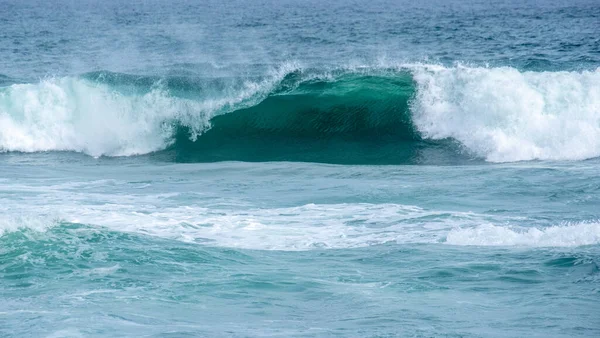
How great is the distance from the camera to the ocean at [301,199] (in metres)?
8.02

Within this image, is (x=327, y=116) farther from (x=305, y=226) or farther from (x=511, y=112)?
(x=305, y=226)

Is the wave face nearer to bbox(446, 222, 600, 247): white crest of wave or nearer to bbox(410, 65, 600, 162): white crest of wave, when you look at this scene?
bbox(410, 65, 600, 162): white crest of wave

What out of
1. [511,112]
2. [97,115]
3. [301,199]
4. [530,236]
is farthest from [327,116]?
[530,236]

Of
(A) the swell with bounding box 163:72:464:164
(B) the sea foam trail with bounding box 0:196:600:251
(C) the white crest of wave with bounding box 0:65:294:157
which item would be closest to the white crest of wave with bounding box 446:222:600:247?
(B) the sea foam trail with bounding box 0:196:600:251

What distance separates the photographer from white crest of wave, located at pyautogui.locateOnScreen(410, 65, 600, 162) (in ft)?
57.2

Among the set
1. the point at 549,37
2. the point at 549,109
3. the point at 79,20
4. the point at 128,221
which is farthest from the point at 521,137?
the point at 79,20

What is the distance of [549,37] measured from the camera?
37219mm

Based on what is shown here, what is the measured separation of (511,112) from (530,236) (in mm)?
8836

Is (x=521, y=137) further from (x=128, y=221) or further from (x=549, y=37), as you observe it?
(x=549, y=37)

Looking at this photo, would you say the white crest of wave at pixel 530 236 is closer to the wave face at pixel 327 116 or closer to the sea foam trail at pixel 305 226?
A: the sea foam trail at pixel 305 226

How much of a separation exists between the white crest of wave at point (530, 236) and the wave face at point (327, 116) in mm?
6529

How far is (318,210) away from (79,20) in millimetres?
49905

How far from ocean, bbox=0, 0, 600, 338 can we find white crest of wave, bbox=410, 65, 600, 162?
0.16 feet

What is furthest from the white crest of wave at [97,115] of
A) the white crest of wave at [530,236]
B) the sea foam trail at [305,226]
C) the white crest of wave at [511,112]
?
the white crest of wave at [530,236]
